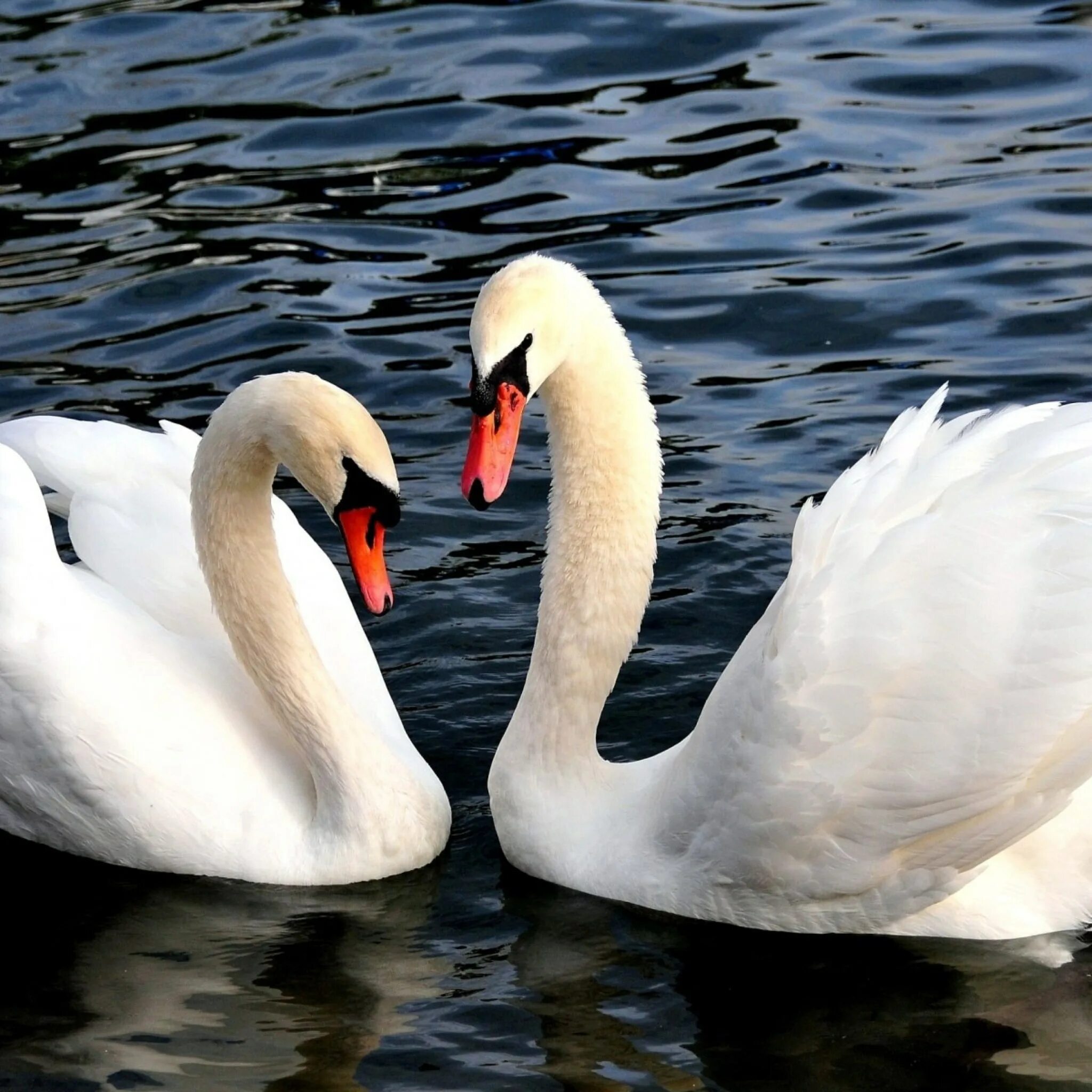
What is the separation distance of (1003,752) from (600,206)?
Answer: 23.7 ft

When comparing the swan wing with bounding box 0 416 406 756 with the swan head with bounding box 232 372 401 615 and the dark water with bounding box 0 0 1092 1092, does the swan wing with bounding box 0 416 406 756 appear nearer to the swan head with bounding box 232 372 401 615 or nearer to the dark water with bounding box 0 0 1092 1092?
the dark water with bounding box 0 0 1092 1092

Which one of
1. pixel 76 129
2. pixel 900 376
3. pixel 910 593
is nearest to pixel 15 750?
pixel 910 593

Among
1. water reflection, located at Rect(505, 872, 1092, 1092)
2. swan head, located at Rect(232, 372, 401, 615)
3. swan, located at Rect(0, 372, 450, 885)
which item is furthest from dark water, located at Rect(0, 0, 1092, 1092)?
swan head, located at Rect(232, 372, 401, 615)

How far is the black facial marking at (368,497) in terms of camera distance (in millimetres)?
6020

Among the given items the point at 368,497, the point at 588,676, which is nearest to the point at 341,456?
the point at 368,497

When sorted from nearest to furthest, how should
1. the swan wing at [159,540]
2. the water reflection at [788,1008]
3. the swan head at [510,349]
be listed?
1. the water reflection at [788,1008]
2. the swan head at [510,349]
3. the swan wing at [159,540]

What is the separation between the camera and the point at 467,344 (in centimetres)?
1063

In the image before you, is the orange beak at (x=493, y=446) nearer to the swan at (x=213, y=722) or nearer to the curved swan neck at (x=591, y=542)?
the curved swan neck at (x=591, y=542)

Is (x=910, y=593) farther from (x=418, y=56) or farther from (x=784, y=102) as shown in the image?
(x=418, y=56)

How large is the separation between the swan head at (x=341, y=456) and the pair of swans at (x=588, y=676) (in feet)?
0.03

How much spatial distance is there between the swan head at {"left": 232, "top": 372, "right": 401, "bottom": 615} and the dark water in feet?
3.79

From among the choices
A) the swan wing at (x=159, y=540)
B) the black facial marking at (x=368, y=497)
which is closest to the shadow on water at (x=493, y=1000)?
the swan wing at (x=159, y=540)

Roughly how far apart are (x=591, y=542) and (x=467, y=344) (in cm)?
425

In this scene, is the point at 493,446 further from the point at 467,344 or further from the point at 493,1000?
the point at 467,344
